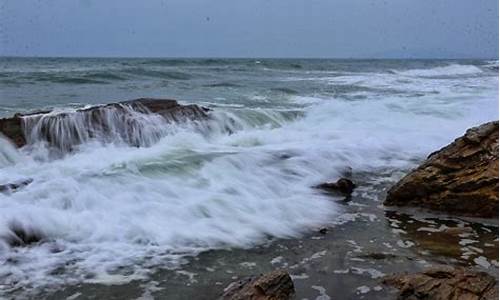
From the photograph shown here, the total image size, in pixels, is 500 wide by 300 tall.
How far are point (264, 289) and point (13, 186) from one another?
12.4ft

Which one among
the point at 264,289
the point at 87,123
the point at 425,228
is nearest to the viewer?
the point at 264,289

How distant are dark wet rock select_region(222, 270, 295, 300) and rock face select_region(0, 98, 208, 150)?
5.51 metres

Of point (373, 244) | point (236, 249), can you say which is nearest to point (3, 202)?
point (236, 249)

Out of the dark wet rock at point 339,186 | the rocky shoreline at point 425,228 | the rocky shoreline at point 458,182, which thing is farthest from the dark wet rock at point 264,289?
the dark wet rock at point 339,186

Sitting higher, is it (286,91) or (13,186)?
(286,91)

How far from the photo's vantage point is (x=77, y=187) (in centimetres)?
593

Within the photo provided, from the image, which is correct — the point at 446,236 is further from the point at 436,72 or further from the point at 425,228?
the point at 436,72

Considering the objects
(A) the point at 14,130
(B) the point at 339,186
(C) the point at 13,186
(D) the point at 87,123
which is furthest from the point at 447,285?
(D) the point at 87,123

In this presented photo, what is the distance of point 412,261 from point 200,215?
6.81ft

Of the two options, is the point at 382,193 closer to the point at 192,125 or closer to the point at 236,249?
the point at 236,249

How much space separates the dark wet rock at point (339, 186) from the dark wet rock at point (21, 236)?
3.25 metres

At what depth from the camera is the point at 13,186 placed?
6031 mm

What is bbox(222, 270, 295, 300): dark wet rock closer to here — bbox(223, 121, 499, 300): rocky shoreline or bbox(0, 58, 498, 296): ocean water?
bbox(0, 58, 498, 296): ocean water

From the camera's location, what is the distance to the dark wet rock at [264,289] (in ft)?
11.1
